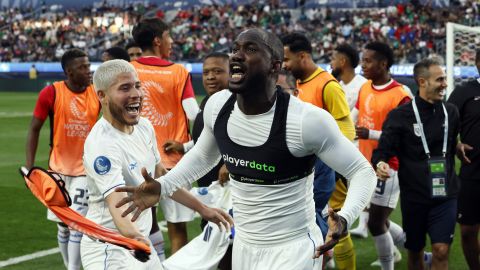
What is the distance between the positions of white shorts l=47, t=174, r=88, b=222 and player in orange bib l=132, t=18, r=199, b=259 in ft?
2.39

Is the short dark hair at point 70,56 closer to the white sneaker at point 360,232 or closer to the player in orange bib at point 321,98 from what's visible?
the player in orange bib at point 321,98

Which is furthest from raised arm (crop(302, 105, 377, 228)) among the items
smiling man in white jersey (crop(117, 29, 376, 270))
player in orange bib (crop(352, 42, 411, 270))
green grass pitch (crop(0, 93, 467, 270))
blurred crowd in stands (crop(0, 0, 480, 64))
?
blurred crowd in stands (crop(0, 0, 480, 64))

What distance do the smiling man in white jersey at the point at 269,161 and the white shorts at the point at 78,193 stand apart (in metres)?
2.97

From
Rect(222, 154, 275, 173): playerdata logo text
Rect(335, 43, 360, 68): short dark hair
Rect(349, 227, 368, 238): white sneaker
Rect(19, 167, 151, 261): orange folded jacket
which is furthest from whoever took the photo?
Rect(335, 43, 360, 68): short dark hair

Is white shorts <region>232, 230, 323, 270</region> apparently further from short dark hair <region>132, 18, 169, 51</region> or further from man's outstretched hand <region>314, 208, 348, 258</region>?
short dark hair <region>132, 18, 169, 51</region>

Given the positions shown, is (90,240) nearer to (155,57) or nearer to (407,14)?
(155,57)

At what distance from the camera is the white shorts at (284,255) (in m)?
4.20

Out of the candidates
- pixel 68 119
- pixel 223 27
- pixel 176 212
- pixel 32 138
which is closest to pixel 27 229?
pixel 32 138

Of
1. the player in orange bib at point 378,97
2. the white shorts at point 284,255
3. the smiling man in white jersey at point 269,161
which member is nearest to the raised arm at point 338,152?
the smiling man in white jersey at point 269,161

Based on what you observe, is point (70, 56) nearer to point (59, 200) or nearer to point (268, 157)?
point (59, 200)

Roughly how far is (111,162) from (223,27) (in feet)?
140

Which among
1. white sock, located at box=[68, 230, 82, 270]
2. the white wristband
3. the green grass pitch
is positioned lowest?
Answer: the green grass pitch

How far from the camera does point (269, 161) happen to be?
162 inches

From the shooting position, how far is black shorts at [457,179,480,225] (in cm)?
721
